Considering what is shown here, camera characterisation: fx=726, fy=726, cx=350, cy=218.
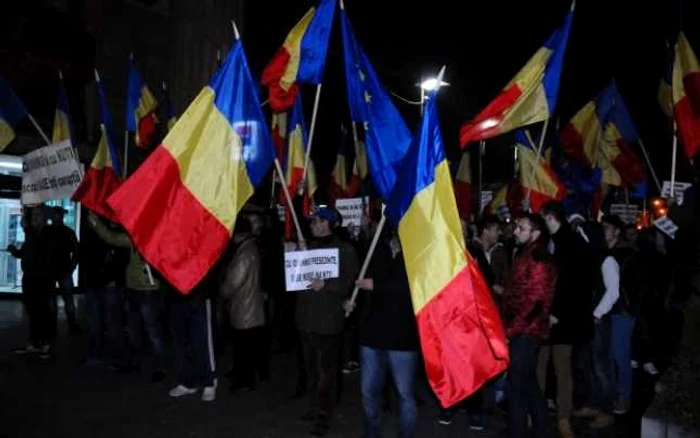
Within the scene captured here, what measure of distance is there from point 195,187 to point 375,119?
6.21ft

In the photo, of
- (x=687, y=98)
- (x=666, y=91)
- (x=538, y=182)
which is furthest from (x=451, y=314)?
(x=666, y=91)

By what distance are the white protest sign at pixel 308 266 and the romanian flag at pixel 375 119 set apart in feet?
2.45

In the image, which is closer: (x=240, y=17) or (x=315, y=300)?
(x=315, y=300)

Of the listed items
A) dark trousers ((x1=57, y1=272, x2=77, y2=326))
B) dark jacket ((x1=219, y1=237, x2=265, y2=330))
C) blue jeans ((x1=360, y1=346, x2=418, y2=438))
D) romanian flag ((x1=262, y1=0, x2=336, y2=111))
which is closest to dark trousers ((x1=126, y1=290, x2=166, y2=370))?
dark jacket ((x1=219, y1=237, x2=265, y2=330))

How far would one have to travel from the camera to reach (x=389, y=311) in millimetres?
5598

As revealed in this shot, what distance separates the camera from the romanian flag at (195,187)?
17.7 ft

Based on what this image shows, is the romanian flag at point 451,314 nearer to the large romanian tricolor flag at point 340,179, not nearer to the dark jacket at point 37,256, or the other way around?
the dark jacket at point 37,256

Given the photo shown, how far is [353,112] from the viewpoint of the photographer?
24.0 ft

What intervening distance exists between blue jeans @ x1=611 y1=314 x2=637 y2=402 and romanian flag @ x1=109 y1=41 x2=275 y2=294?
175 inches

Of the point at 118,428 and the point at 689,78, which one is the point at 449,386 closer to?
the point at 118,428

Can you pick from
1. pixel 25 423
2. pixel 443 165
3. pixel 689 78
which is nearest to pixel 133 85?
pixel 25 423

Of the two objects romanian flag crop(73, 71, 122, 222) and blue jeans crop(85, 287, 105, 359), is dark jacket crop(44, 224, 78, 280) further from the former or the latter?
romanian flag crop(73, 71, 122, 222)

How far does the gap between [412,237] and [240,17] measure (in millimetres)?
13317

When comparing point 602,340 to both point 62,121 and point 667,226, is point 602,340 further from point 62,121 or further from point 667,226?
point 62,121
